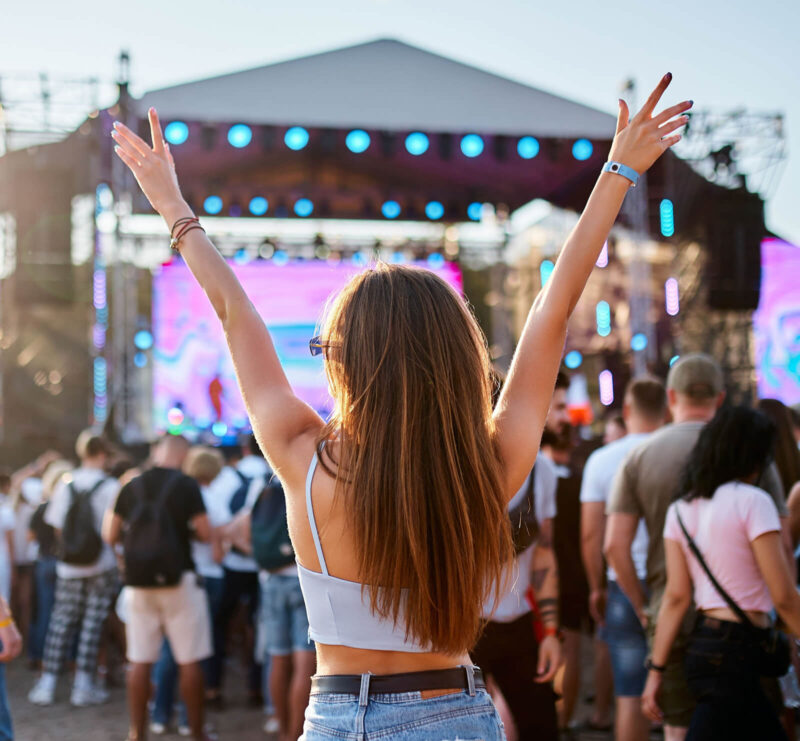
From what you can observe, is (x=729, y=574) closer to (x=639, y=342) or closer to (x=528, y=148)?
(x=528, y=148)

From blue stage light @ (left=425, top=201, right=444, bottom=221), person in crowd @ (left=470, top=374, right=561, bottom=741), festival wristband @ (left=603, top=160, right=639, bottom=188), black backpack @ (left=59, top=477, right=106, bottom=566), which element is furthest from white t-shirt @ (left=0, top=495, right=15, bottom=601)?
blue stage light @ (left=425, top=201, right=444, bottom=221)

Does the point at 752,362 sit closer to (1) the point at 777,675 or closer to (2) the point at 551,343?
(1) the point at 777,675

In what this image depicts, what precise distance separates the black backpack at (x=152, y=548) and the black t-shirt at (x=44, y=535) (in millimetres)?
2839

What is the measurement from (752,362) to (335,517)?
466 inches

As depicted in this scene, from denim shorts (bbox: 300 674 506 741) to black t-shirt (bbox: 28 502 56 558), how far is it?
658cm

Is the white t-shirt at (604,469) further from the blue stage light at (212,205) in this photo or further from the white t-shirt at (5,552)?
the blue stage light at (212,205)

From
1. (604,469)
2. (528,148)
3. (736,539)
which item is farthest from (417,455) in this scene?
(528,148)

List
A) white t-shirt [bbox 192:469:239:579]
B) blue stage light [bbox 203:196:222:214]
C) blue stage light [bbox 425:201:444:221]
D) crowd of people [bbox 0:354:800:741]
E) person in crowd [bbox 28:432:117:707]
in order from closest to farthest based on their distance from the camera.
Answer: crowd of people [bbox 0:354:800:741]
white t-shirt [bbox 192:469:239:579]
person in crowd [bbox 28:432:117:707]
blue stage light [bbox 203:196:222:214]
blue stage light [bbox 425:201:444:221]

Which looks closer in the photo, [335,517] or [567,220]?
[335,517]

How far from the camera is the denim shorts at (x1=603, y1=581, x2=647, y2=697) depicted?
12.3 feet

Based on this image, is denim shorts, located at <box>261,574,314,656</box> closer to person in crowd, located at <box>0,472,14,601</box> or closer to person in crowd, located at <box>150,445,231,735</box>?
person in crowd, located at <box>150,445,231,735</box>

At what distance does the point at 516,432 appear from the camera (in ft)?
4.56

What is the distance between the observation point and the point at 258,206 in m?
14.2

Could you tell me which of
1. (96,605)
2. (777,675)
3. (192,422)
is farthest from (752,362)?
(777,675)
